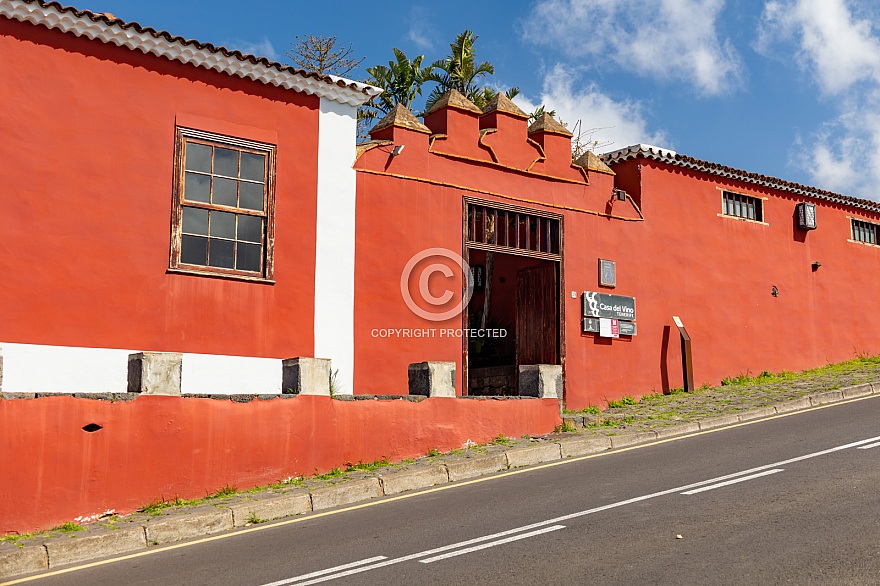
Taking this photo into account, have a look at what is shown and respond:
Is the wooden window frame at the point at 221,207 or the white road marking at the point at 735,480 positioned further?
the wooden window frame at the point at 221,207

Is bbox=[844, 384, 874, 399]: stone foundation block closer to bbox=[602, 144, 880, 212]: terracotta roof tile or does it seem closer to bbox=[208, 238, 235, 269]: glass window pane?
bbox=[602, 144, 880, 212]: terracotta roof tile

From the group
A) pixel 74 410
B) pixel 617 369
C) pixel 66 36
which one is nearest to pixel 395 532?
pixel 74 410

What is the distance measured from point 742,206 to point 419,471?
12.7 meters

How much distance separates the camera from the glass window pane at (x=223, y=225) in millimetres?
11180

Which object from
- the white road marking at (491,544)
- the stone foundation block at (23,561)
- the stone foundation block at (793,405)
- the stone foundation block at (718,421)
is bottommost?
the stone foundation block at (23,561)

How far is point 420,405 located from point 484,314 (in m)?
7.69

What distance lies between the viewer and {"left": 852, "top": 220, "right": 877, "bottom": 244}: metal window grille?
69.6ft

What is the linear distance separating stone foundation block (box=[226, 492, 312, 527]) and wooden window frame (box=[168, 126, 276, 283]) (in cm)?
401

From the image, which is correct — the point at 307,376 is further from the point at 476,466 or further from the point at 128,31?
the point at 128,31

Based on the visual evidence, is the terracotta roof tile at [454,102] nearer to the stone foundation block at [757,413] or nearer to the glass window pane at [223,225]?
the glass window pane at [223,225]

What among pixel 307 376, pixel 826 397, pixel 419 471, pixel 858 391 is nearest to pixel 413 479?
pixel 419 471

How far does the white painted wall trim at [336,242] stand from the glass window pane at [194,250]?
1.75 meters

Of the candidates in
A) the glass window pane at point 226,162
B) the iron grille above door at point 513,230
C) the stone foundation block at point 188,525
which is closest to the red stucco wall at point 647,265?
the iron grille above door at point 513,230

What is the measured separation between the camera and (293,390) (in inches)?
377
